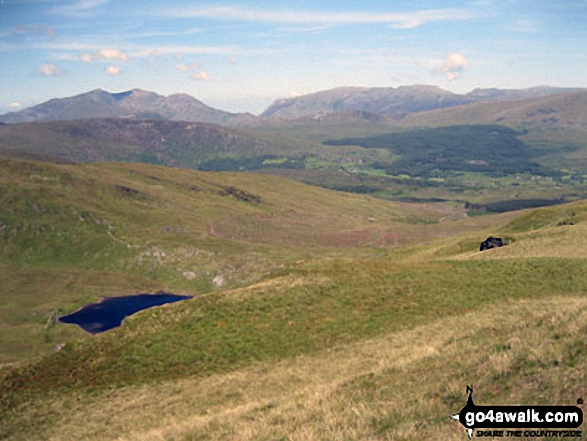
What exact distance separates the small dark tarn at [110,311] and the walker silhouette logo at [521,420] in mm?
117242

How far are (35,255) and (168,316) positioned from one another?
14815cm

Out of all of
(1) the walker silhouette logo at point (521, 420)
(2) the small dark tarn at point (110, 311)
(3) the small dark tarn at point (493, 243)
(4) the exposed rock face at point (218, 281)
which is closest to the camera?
(1) the walker silhouette logo at point (521, 420)

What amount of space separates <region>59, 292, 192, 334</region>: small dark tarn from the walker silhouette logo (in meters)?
117

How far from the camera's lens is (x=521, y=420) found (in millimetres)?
15812

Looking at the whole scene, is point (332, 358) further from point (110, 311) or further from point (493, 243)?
point (110, 311)

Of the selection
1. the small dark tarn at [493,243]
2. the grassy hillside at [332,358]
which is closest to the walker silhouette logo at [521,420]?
the grassy hillside at [332,358]

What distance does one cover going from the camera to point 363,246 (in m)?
195

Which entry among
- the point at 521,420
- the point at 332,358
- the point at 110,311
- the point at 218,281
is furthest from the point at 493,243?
the point at 110,311

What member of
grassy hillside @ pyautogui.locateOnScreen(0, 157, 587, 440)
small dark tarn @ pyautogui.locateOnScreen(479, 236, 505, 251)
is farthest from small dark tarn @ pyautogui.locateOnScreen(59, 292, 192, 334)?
small dark tarn @ pyautogui.locateOnScreen(479, 236, 505, 251)

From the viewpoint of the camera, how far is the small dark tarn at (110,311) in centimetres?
12388

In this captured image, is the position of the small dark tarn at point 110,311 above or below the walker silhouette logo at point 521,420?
below

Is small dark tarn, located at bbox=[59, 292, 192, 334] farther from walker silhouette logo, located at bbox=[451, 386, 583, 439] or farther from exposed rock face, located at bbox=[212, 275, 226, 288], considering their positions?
walker silhouette logo, located at bbox=[451, 386, 583, 439]

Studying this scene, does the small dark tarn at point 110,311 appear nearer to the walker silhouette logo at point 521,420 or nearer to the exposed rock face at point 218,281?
the exposed rock face at point 218,281

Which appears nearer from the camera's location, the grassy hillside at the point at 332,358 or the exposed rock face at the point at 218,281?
the grassy hillside at the point at 332,358
